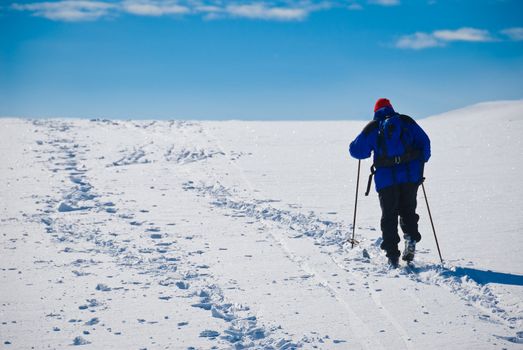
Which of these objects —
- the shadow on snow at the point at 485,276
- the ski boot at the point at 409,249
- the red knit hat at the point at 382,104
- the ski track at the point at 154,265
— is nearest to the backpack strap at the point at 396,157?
the red knit hat at the point at 382,104

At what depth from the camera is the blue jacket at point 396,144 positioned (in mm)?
6336

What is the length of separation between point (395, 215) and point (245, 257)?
6.77 ft

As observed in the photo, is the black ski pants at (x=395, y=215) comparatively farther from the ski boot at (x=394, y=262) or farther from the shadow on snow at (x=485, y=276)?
the shadow on snow at (x=485, y=276)

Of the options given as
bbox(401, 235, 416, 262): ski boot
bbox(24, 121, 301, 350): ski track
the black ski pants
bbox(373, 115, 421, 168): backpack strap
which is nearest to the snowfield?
bbox(24, 121, 301, 350): ski track

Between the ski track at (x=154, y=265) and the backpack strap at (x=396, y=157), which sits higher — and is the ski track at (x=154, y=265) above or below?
below

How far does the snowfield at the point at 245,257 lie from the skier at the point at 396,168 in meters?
0.38

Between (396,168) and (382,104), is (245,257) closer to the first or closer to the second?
(396,168)

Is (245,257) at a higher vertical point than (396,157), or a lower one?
lower

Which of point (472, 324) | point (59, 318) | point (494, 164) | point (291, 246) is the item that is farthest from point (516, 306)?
point (494, 164)

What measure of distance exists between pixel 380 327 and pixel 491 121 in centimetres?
1718

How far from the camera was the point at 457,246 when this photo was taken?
276 inches

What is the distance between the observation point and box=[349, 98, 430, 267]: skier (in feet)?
20.7

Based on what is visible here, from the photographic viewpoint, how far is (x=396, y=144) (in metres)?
6.35

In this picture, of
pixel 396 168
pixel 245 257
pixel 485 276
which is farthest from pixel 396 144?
pixel 245 257
